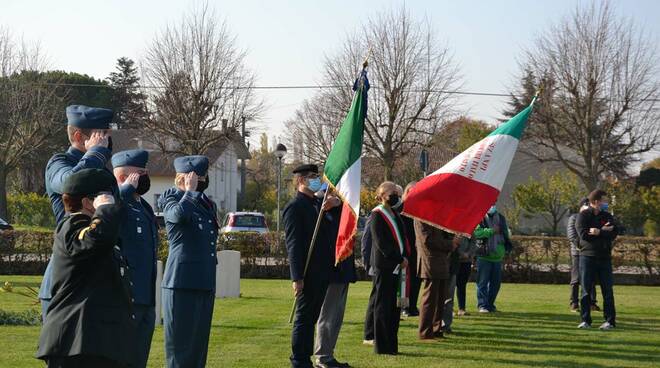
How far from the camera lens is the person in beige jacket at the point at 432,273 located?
13.1 m

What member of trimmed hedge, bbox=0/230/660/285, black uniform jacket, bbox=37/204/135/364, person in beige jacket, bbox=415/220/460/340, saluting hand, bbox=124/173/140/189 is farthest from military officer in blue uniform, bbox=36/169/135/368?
trimmed hedge, bbox=0/230/660/285

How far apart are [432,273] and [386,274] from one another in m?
1.50

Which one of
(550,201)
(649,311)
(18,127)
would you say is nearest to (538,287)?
(649,311)

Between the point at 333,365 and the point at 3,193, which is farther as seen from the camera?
the point at 3,193

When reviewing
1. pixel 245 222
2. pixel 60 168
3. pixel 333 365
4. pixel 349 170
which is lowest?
pixel 333 365

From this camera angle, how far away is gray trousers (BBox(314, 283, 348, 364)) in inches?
423

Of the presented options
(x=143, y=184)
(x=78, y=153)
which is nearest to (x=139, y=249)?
(x=143, y=184)

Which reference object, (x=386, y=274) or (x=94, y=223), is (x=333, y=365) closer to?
(x=386, y=274)

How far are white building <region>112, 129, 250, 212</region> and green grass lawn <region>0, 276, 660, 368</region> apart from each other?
44.4 meters

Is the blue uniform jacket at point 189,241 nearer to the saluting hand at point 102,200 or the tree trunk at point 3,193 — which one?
the saluting hand at point 102,200

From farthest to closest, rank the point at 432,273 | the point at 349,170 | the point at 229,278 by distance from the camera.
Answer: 1. the point at 229,278
2. the point at 432,273
3. the point at 349,170

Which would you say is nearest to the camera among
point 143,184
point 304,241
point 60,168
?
point 60,168

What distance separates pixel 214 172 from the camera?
70438 mm

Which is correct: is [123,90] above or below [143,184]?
above
